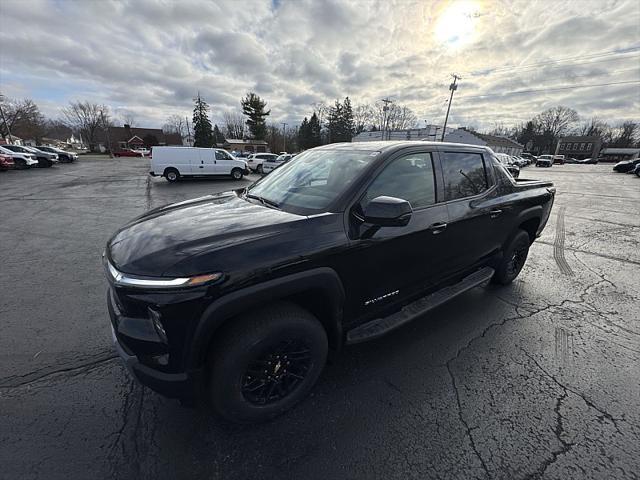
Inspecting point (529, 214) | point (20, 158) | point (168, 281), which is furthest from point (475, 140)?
point (168, 281)

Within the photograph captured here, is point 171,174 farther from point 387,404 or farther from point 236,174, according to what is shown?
point 387,404

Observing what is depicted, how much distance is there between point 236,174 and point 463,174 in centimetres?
1615

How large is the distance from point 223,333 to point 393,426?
1.32 metres


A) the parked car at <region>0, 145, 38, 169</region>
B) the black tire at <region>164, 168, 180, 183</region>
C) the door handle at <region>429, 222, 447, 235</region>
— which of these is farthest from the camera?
the parked car at <region>0, 145, 38, 169</region>

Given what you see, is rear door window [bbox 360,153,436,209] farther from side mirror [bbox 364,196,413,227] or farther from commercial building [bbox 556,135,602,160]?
commercial building [bbox 556,135,602,160]

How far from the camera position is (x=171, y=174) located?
16.0 metres

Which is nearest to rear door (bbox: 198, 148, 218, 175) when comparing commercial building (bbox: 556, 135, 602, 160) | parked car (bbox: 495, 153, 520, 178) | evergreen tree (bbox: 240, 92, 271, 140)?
parked car (bbox: 495, 153, 520, 178)

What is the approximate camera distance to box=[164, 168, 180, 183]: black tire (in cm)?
1584

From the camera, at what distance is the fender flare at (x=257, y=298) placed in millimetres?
1582

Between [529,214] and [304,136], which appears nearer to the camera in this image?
[529,214]

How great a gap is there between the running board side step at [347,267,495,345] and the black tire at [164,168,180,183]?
16404 mm

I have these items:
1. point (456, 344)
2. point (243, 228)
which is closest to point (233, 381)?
point (243, 228)

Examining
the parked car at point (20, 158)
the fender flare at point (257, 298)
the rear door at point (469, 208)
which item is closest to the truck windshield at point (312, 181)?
the fender flare at point (257, 298)

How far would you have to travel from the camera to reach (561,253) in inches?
213
